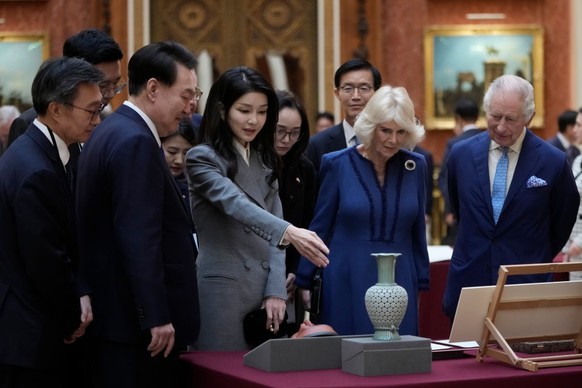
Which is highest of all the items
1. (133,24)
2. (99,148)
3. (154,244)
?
(133,24)

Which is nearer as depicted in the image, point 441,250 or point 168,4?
point 441,250

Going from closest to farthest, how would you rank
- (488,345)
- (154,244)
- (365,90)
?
(154,244), (488,345), (365,90)

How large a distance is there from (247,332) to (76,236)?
0.99m

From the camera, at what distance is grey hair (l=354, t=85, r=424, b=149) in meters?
5.60

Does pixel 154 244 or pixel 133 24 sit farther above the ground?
pixel 133 24

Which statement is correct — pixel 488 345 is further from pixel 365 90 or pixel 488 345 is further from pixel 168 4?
pixel 168 4

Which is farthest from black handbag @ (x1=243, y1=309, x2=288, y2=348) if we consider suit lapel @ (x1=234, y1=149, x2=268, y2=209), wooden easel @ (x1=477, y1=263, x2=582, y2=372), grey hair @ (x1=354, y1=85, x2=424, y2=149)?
grey hair @ (x1=354, y1=85, x2=424, y2=149)

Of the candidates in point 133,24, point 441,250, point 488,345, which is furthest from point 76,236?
point 133,24

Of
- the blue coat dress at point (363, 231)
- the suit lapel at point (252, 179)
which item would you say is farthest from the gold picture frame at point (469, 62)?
the suit lapel at point (252, 179)

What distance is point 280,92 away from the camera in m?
6.95

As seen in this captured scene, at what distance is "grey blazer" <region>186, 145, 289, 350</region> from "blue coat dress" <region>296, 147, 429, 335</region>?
1.90 ft

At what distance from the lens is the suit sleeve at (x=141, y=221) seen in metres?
4.32

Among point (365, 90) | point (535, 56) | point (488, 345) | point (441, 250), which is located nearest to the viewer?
point (488, 345)

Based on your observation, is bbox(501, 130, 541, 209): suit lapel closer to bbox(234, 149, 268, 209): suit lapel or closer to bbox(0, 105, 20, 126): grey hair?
bbox(234, 149, 268, 209): suit lapel
